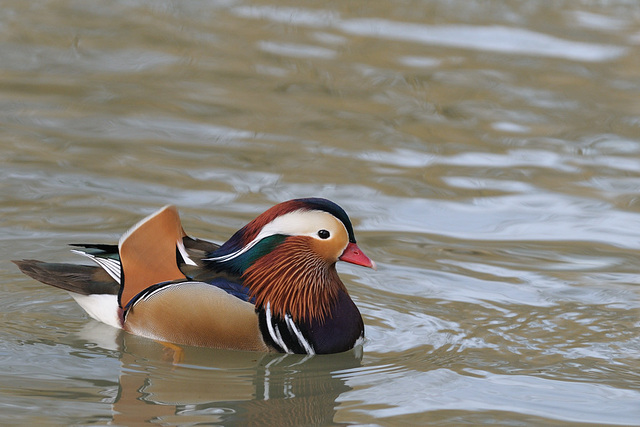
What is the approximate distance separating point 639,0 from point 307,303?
8.85 meters

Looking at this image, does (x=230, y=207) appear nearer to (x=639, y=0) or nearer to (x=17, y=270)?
(x=17, y=270)

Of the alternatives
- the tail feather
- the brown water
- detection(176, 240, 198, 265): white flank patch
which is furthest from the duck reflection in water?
detection(176, 240, 198, 265): white flank patch

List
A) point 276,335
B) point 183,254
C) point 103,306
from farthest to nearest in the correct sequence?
point 103,306 → point 183,254 → point 276,335

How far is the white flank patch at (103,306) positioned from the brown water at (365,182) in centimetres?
8

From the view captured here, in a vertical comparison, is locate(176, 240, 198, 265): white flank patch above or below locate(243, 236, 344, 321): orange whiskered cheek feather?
above

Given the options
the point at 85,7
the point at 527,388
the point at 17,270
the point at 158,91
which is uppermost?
the point at 85,7

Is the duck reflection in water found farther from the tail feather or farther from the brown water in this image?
the tail feather

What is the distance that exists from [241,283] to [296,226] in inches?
15.3

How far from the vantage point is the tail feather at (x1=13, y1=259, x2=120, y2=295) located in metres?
5.95

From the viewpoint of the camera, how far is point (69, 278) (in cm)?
598

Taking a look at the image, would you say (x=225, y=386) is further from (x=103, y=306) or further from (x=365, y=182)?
(x=365, y=182)

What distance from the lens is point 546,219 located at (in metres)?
7.93

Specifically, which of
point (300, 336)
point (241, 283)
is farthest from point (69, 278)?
point (300, 336)

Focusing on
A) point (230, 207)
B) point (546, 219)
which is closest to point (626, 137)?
point (546, 219)
